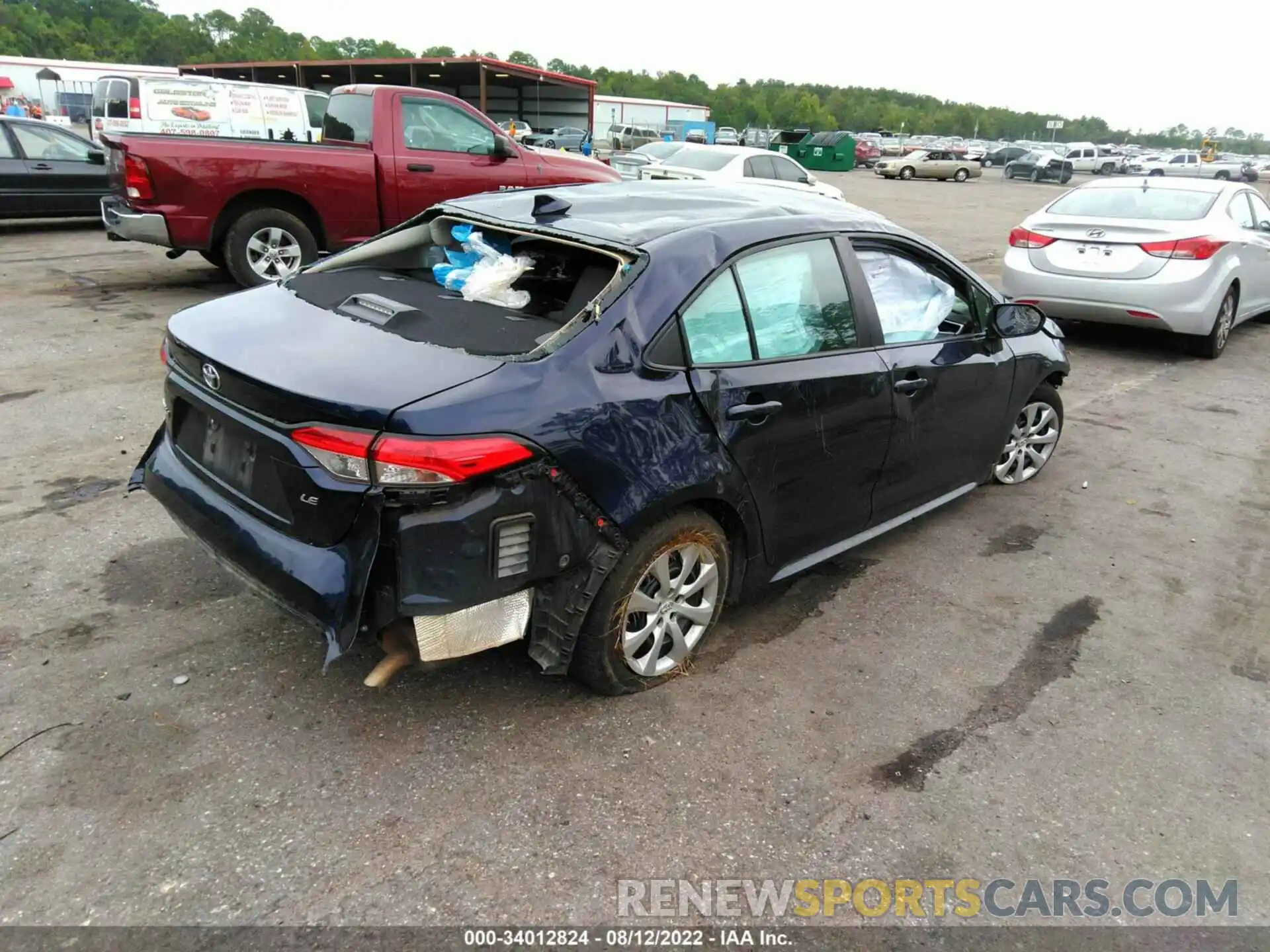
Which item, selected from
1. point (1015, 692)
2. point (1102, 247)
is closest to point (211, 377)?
point (1015, 692)

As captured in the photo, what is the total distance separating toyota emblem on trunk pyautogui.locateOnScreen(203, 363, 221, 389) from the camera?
2881 mm

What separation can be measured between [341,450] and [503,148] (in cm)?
796

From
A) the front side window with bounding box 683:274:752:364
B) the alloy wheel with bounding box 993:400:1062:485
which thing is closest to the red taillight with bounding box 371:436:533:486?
the front side window with bounding box 683:274:752:364

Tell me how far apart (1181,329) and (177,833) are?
868cm

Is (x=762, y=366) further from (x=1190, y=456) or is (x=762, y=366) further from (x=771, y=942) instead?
(x=1190, y=456)

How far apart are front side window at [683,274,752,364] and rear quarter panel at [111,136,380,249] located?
6543 mm

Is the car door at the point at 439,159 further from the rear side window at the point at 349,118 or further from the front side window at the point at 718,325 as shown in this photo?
the front side window at the point at 718,325

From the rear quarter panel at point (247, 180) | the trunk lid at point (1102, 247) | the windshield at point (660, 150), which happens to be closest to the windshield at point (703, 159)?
the windshield at point (660, 150)

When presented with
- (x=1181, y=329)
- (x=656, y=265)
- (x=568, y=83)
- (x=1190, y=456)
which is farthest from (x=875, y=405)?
(x=568, y=83)

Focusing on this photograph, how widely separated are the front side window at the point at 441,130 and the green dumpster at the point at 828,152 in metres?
36.0

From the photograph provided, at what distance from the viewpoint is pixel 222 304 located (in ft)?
11.0

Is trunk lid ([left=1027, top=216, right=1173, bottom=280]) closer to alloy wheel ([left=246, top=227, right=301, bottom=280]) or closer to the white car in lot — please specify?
alloy wheel ([left=246, top=227, right=301, bottom=280])

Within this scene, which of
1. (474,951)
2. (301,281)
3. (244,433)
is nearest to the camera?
(474,951)

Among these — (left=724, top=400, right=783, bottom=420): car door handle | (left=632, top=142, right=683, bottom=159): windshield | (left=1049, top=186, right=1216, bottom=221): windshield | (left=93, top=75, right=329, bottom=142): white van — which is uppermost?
(left=93, top=75, right=329, bottom=142): white van
